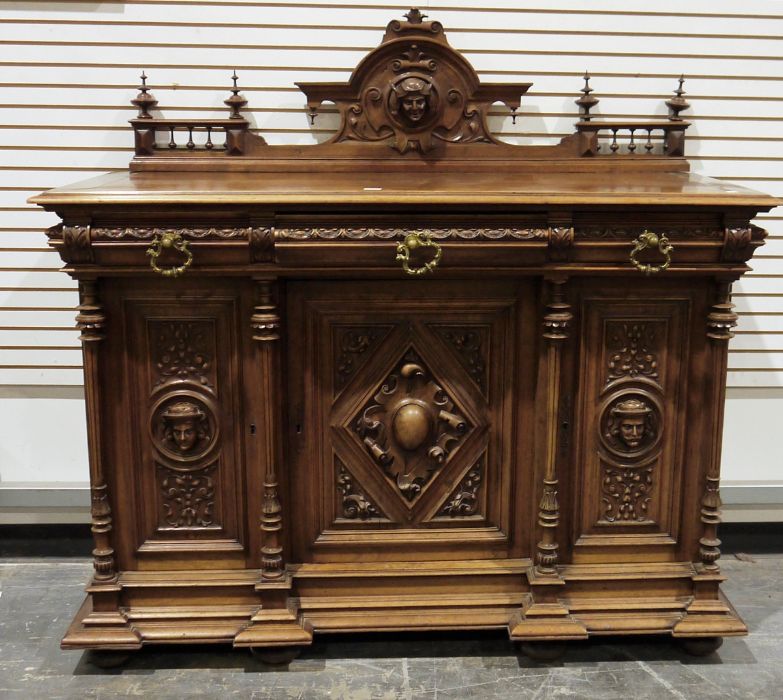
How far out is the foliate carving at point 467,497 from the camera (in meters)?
2.93

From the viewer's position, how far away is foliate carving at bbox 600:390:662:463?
9.37 ft

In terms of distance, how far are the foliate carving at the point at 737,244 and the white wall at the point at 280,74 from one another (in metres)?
0.84

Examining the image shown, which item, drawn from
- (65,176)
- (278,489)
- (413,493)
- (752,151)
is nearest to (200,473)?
(278,489)

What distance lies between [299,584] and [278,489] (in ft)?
1.12

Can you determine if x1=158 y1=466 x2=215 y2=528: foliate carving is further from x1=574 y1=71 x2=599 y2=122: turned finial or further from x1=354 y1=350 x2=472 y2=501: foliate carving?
x1=574 y1=71 x2=599 y2=122: turned finial

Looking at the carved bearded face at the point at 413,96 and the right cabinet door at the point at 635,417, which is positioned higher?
the carved bearded face at the point at 413,96

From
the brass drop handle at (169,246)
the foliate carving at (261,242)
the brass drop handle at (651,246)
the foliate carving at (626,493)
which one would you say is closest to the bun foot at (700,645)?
the foliate carving at (626,493)

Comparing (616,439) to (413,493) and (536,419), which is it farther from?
(413,493)

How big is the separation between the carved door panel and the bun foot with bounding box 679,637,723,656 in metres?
0.31

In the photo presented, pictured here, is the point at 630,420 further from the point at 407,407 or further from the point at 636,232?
the point at 407,407

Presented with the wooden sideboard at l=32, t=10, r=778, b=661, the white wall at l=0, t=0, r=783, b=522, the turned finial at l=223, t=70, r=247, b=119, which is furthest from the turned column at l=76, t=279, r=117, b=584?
the turned finial at l=223, t=70, r=247, b=119

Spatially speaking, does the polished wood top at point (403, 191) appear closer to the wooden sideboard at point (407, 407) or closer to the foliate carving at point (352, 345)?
the wooden sideboard at point (407, 407)

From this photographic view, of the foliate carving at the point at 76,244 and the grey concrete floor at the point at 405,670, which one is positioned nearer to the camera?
the foliate carving at the point at 76,244

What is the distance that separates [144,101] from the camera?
3221 millimetres
